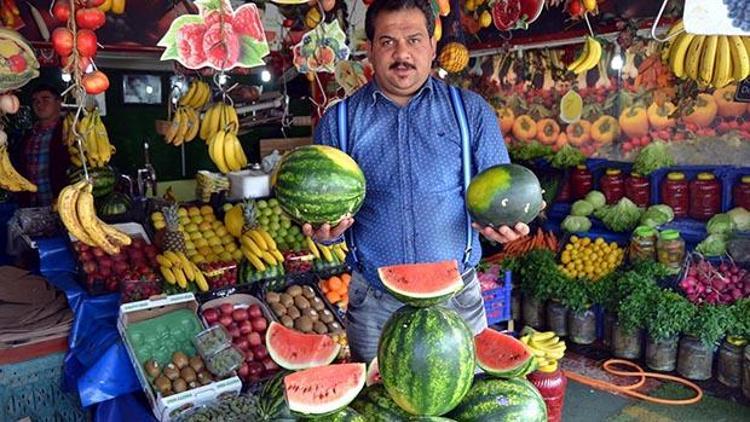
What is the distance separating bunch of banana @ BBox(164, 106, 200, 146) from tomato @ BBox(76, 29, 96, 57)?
150cm

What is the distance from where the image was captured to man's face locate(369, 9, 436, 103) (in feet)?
6.15

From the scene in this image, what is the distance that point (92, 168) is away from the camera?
4387mm

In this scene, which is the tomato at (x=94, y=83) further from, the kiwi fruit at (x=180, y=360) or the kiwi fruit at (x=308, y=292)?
the kiwi fruit at (x=308, y=292)

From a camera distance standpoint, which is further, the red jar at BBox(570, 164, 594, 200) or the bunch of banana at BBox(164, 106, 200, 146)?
the red jar at BBox(570, 164, 594, 200)

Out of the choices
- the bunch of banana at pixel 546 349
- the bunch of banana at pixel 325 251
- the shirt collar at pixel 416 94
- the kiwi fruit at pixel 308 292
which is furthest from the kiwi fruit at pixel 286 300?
the shirt collar at pixel 416 94

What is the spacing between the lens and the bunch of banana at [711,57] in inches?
138

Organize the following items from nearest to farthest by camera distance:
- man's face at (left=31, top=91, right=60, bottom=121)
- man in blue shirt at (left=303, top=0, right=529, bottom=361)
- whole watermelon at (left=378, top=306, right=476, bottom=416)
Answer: whole watermelon at (left=378, top=306, right=476, bottom=416) < man in blue shirt at (left=303, top=0, right=529, bottom=361) < man's face at (left=31, top=91, right=60, bottom=121)

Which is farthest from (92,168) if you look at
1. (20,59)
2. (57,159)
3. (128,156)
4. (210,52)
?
(128,156)

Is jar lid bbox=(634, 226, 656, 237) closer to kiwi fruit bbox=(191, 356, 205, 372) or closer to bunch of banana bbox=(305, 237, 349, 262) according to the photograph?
bunch of banana bbox=(305, 237, 349, 262)

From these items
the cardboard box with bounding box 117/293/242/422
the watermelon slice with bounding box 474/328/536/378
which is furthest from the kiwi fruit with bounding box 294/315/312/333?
the watermelon slice with bounding box 474/328/536/378

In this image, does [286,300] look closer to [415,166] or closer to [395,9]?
[415,166]

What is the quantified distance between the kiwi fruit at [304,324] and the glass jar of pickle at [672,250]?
2.95 m

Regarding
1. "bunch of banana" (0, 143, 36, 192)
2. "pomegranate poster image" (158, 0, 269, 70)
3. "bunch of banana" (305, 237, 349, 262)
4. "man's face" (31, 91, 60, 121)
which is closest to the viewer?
"pomegranate poster image" (158, 0, 269, 70)

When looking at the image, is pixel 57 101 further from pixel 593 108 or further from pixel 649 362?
pixel 649 362
